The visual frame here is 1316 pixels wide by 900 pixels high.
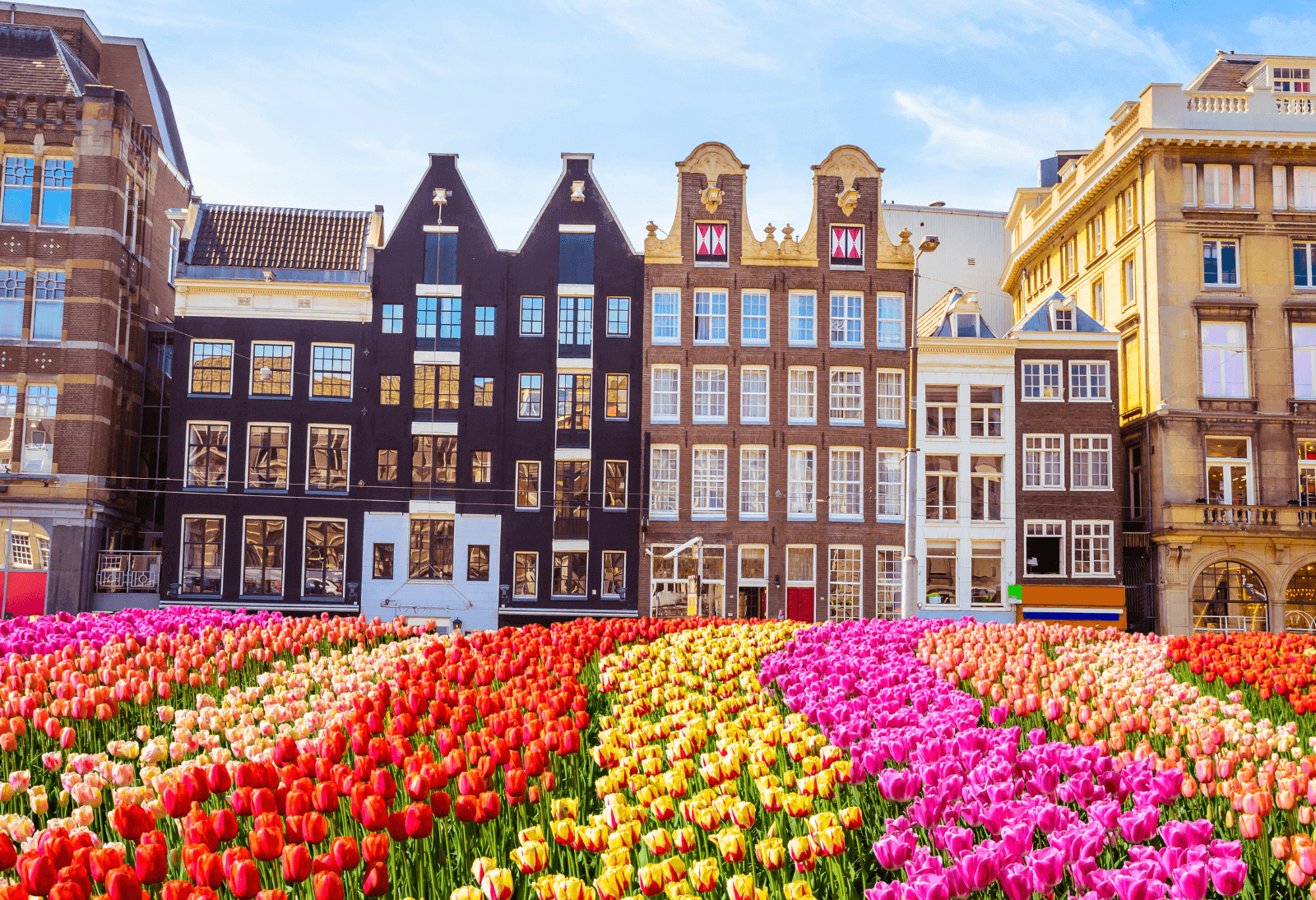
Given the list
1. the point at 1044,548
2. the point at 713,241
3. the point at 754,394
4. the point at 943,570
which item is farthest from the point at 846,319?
the point at 1044,548

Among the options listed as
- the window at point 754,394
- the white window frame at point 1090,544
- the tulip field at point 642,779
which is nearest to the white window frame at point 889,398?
the window at point 754,394

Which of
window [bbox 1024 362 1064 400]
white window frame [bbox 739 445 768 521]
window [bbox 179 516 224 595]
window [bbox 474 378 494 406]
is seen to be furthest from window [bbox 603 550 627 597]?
window [bbox 1024 362 1064 400]

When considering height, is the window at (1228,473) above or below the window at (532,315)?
below

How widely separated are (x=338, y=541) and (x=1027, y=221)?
127ft

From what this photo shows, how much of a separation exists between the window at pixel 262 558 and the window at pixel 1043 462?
29596mm

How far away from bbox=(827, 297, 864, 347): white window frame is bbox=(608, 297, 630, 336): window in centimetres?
817

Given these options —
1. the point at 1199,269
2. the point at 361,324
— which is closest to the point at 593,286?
the point at 361,324

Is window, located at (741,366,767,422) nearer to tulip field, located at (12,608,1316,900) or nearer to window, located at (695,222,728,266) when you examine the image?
window, located at (695,222,728,266)

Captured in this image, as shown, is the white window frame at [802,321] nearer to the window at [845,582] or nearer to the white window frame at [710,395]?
the white window frame at [710,395]

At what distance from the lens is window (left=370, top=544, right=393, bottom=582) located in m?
41.6

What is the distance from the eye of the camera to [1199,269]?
144 ft

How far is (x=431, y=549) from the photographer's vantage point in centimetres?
4188

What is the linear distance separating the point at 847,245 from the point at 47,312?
3160cm

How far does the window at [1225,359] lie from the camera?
43.5 meters
